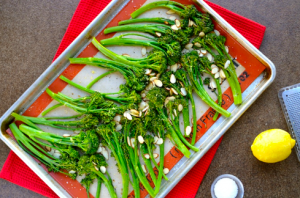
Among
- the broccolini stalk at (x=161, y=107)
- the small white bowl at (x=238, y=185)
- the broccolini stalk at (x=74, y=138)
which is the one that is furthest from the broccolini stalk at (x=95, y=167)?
the small white bowl at (x=238, y=185)

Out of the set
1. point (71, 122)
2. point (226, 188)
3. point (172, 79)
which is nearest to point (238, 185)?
point (226, 188)

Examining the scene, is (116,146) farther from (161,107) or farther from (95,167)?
(161,107)

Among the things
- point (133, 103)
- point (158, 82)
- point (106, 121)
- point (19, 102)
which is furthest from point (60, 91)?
point (158, 82)

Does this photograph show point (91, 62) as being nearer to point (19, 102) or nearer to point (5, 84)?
point (19, 102)

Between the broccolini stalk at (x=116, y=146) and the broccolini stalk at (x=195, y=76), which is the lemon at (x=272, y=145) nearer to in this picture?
the broccolini stalk at (x=195, y=76)

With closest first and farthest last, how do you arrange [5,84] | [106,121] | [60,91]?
[106,121] < [60,91] < [5,84]

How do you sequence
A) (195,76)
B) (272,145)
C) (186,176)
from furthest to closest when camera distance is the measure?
→ (186,176), (195,76), (272,145)

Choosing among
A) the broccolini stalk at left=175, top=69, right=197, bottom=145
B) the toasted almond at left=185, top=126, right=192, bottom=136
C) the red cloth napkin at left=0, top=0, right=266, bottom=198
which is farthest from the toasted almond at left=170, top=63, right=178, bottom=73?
the red cloth napkin at left=0, top=0, right=266, bottom=198
